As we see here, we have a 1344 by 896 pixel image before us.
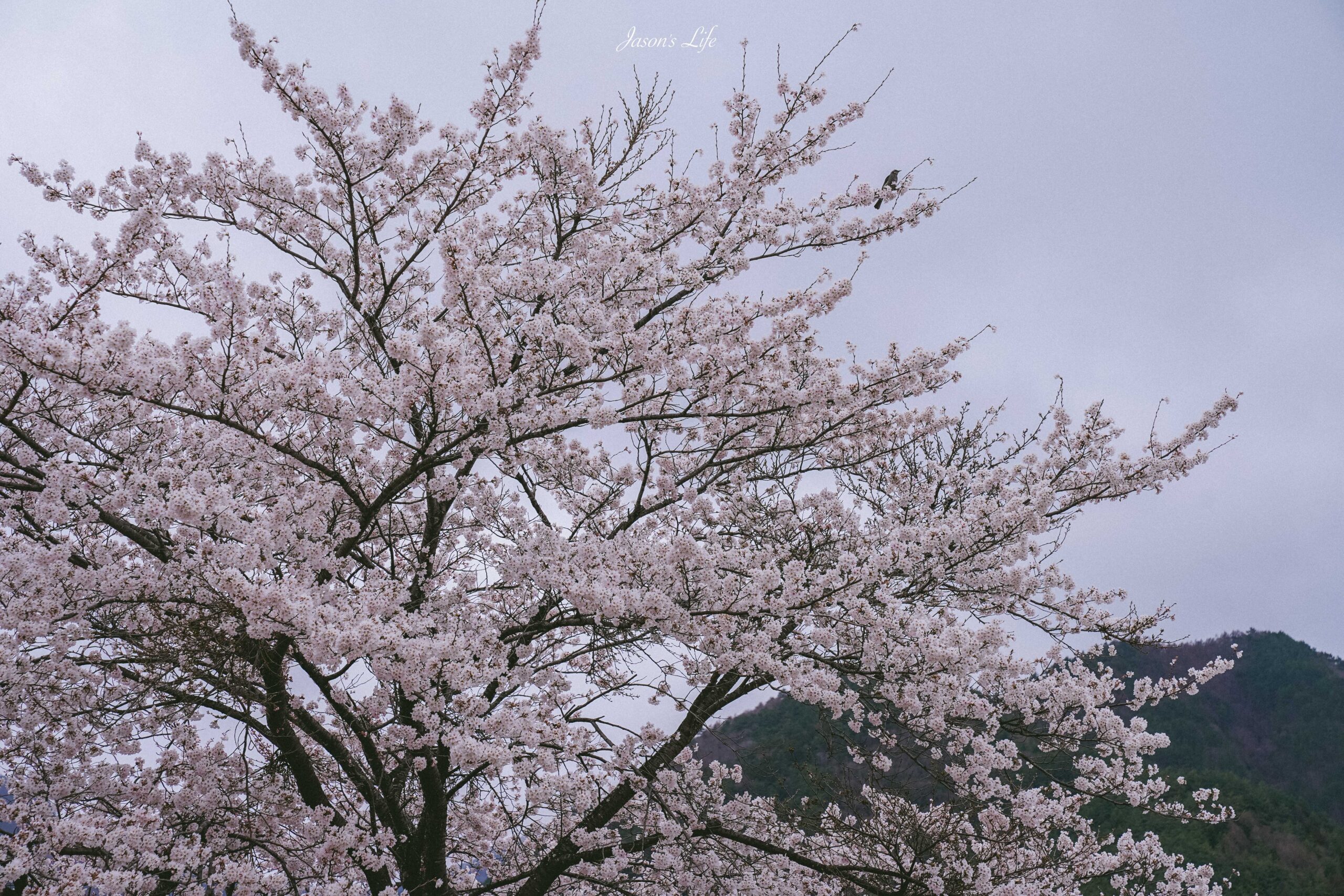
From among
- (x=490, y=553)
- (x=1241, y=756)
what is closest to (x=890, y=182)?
(x=490, y=553)

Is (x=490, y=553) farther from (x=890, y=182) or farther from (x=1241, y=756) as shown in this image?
(x=1241, y=756)

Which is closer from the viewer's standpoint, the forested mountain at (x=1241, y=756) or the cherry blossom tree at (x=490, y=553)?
the cherry blossom tree at (x=490, y=553)

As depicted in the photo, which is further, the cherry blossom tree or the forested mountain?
the forested mountain

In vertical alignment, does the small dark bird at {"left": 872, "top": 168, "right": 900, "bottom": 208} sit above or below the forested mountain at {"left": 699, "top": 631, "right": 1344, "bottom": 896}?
above

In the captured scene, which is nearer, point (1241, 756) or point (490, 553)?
point (490, 553)

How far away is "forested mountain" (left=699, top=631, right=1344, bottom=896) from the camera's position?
424 inches

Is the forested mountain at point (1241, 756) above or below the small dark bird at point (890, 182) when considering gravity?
below

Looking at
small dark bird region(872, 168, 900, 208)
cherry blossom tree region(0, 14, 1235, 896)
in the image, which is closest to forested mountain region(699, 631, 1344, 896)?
cherry blossom tree region(0, 14, 1235, 896)

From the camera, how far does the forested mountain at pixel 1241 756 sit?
10758mm

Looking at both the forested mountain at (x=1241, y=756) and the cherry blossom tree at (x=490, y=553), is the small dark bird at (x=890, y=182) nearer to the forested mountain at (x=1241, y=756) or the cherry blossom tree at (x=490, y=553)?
the cherry blossom tree at (x=490, y=553)

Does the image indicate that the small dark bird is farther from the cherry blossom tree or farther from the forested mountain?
the forested mountain

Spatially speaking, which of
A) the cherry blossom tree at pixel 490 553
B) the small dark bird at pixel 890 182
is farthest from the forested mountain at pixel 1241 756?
the small dark bird at pixel 890 182

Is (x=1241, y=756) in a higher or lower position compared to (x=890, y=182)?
lower

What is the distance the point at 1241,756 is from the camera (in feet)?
122
